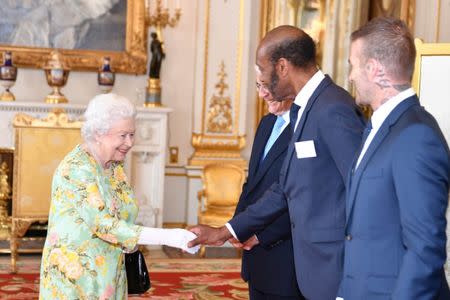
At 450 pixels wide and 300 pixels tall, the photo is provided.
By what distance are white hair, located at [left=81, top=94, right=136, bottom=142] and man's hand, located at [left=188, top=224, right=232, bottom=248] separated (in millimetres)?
635

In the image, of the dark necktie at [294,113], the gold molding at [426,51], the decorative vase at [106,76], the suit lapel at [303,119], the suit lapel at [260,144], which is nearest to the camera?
the suit lapel at [303,119]

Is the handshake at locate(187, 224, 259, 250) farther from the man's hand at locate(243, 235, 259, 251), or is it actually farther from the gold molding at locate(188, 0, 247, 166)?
the gold molding at locate(188, 0, 247, 166)

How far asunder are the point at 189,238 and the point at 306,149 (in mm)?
717

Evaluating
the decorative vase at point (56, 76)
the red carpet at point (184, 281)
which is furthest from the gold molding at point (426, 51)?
the decorative vase at point (56, 76)

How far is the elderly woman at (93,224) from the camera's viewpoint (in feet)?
10.8

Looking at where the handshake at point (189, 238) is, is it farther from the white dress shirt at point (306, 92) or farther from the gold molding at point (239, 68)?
the gold molding at point (239, 68)

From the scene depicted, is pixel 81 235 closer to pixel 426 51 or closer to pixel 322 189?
pixel 322 189

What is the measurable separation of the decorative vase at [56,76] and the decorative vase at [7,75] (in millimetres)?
350

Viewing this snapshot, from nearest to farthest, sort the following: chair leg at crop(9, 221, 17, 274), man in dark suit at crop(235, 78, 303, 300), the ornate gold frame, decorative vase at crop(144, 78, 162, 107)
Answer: man in dark suit at crop(235, 78, 303, 300)
chair leg at crop(9, 221, 17, 274)
the ornate gold frame
decorative vase at crop(144, 78, 162, 107)

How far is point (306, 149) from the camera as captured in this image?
10.3ft

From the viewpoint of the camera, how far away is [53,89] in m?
8.43

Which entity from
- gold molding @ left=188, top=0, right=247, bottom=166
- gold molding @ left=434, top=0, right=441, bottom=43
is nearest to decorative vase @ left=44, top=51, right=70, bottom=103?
gold molding @ left=188, top=0, right=247, bottom=166

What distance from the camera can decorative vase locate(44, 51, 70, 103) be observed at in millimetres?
8320

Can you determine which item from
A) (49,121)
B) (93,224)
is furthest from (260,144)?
(49,121)
